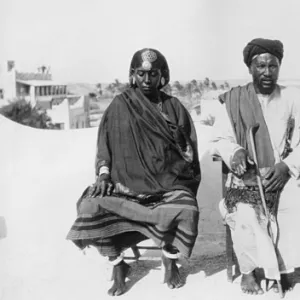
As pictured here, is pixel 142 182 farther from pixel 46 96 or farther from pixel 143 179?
pixel 46 96

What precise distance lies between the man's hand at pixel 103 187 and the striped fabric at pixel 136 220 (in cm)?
5

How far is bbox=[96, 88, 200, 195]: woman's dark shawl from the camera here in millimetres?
4289

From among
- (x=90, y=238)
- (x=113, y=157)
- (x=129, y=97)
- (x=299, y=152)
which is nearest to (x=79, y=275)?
(x=90, y=238)

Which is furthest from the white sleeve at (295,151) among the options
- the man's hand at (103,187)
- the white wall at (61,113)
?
the white wall at (61,113)

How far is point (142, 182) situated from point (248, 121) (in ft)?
3.07

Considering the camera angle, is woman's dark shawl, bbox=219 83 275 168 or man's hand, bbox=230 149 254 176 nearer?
man's hand, bbox=230 149 254 176

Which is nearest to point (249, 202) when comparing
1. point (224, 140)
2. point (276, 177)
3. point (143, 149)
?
point (276, 177)

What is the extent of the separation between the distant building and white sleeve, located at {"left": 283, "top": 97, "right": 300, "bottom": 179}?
2407 mm

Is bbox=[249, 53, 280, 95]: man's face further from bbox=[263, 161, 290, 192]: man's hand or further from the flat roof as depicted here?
the flat roof

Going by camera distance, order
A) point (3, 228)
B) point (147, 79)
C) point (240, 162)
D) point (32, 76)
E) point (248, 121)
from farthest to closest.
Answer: point (32, 76) < point (3, 228) < point (147, 79) < point (248, 121) < point (240, 162)

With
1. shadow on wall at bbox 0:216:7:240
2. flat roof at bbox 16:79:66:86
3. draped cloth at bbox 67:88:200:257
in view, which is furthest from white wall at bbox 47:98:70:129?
draped cloth at bbox 67:88:200:257

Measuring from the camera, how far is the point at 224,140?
4176 mm

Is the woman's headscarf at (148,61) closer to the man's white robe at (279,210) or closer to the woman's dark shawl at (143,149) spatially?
the woman's dark shawl at (143,149)

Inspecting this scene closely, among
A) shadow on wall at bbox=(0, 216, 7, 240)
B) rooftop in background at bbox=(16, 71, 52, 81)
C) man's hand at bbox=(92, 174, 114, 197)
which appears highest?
rooftop in background at bbox=(16, 71, 52, 81)
